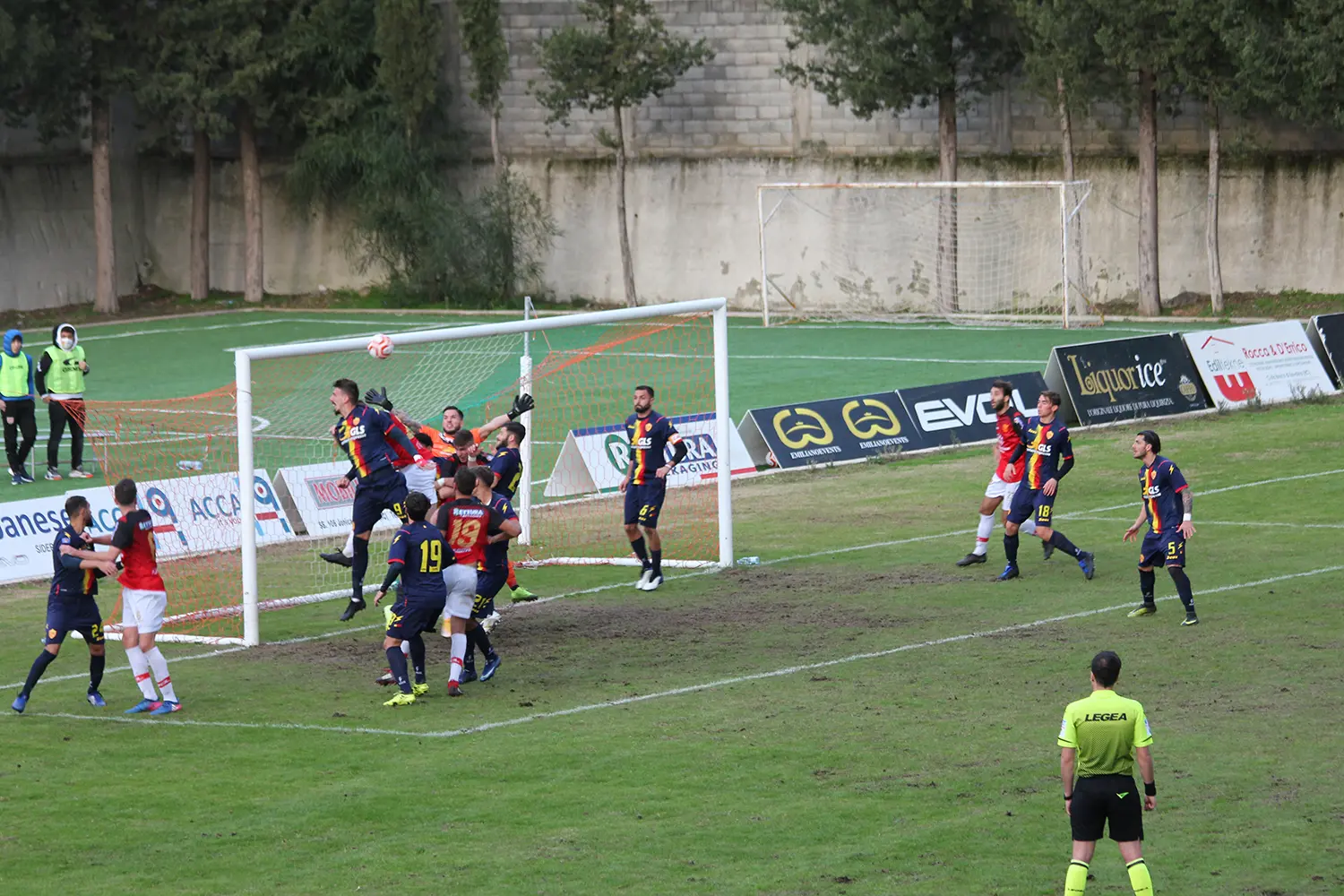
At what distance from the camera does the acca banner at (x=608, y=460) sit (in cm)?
2444

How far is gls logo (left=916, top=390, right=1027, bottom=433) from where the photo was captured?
27.8 meters

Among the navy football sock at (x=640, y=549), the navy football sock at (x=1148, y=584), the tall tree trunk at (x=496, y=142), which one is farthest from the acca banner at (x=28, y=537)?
the tall tree trunk at (x=496, y=142)

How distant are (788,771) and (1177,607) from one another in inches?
237

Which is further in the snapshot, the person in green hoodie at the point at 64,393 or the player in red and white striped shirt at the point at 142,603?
the person in green hoodie at the point at 64,393

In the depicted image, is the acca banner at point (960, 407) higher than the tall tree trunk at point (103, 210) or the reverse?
the reverse

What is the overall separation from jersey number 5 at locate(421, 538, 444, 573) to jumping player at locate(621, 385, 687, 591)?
4.38 m

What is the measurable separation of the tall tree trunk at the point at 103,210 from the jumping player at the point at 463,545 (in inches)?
1494

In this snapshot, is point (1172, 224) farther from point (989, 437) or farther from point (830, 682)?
point (830, 682)

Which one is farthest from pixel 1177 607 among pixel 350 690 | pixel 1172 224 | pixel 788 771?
pixel 1172 224

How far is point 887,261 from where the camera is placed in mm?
46375

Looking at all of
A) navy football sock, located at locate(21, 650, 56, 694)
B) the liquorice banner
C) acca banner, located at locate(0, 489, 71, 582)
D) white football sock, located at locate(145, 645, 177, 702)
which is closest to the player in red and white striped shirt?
white football sock, located at locate(145, 645, 177, 702)

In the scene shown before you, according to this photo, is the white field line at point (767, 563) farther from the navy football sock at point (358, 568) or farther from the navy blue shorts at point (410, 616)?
the navy blue shorts at point (410, 616)

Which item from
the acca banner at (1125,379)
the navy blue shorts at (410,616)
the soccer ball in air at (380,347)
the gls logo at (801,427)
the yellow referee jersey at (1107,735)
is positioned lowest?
the navy blue shorts at (410,616)

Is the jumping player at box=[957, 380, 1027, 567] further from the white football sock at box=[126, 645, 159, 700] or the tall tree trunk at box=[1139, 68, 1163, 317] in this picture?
the tall tree trunk at box=[1139, 68, 1163, 317]
